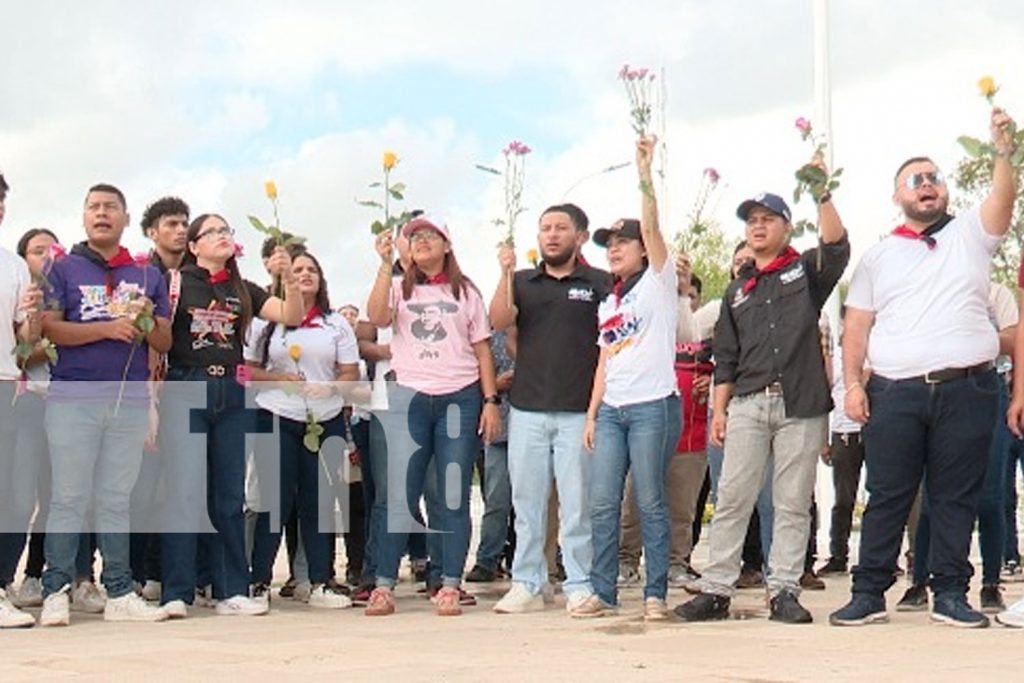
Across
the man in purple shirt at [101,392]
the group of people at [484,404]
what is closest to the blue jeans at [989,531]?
the group of people at [484,404]

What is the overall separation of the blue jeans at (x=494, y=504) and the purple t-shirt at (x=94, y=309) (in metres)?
2.47

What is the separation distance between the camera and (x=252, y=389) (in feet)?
27.1

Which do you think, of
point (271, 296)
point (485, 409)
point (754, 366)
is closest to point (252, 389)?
point (271, 296)

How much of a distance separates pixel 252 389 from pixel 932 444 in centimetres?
345

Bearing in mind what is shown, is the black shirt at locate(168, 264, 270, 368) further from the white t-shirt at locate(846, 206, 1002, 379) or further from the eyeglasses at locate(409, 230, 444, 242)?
the white t-shirt at locate(846, 206, 1002, 379)

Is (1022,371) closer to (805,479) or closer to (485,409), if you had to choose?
(805,479)

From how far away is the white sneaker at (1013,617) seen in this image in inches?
266

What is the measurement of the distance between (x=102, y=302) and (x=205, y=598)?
1931 mm

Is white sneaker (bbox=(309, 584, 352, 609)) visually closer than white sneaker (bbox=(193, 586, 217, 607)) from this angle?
Yes

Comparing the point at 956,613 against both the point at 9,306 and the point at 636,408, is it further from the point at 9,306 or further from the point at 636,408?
the point at 9,306

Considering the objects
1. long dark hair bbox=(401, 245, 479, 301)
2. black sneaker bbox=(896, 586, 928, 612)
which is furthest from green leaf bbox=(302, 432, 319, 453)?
black sneaker bbox=(896, 586, 928, 612)

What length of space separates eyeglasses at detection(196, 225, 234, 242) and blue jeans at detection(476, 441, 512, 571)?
2.15m

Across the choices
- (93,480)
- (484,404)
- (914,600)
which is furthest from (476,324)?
(914,600)

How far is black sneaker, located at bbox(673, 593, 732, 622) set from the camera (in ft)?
24.1
